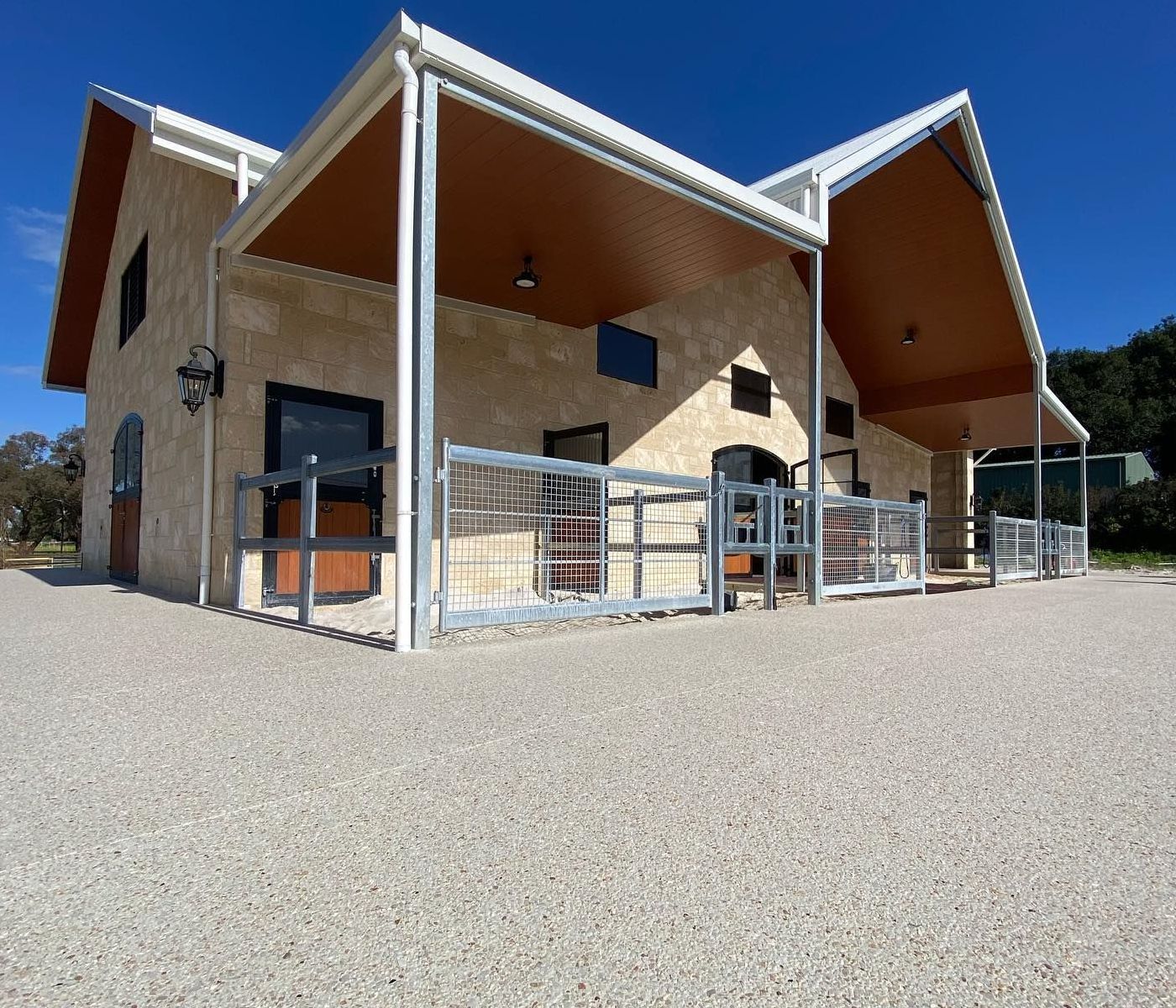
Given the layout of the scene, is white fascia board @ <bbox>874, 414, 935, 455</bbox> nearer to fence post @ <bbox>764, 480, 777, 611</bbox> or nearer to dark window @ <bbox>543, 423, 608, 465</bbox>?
dark window @ <bbox>543, 423, 608, 465</bbox>

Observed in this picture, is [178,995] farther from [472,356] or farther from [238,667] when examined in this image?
[472,356]

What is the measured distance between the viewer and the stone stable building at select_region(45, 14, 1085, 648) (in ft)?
16.2

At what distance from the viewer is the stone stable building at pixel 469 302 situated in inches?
195

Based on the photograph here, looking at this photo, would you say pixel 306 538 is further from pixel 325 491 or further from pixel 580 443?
pixel 580 443

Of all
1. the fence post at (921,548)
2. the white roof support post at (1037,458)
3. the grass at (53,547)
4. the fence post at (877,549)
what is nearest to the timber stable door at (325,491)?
the fence post at (877,549)

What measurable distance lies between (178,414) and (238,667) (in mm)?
5672

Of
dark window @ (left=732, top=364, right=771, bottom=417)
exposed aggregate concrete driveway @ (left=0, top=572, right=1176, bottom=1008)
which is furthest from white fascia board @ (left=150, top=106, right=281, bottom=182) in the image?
dark window @ (left=732, top=364, right=771, bottom=417)

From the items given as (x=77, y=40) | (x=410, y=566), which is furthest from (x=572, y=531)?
(x=77, y=40)

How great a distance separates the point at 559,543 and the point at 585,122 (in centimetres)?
320

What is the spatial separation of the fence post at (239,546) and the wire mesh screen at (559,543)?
1922 millimetres

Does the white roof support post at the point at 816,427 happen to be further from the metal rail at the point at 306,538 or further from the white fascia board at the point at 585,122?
the metal rail at the point at 306,538

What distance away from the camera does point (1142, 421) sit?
35.4 meters

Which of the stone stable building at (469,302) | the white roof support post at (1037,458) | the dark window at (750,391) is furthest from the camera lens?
the white roof support post at (1037,458)

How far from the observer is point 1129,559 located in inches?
865
